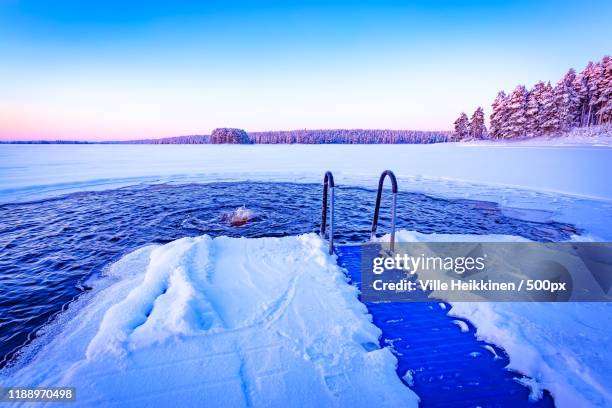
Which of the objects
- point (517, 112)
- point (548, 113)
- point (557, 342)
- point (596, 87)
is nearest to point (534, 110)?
point (548, 113)

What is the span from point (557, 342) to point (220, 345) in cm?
330

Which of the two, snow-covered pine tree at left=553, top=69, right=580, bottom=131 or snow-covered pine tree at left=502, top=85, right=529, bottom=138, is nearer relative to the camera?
snow-covered pine tree at left=553, top=69, right=580, bottom=131

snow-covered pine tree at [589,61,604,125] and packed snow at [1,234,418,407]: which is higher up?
snow-covered pine tree at [589,61,604,125]

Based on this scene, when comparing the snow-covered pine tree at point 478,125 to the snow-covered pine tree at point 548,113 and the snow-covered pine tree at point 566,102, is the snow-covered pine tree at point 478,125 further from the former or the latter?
the snow-covered pine tree at point 566,102

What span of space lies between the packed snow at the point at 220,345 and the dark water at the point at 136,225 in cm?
86

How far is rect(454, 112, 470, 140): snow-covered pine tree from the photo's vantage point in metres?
57.1

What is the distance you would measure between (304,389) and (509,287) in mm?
3217

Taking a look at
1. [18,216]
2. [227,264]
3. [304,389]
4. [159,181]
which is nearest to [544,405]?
[304,389]

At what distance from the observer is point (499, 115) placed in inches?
1821

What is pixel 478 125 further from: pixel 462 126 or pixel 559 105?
pixel 559 105

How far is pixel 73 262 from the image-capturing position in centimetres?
553

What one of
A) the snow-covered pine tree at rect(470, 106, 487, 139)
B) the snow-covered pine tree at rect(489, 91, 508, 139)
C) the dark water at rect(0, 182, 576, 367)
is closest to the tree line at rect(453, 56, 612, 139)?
the snow-covered pine tree at rect(489, 91, 508, 139)

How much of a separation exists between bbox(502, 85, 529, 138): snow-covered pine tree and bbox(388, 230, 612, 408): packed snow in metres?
50.0

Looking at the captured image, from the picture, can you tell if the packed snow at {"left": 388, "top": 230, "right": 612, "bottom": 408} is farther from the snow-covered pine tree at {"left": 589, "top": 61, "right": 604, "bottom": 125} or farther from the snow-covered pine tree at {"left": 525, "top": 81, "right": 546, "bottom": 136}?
the snow-covered pine tree at {"left": 589, "top": 61, "right": 604, "bottom": 125}
